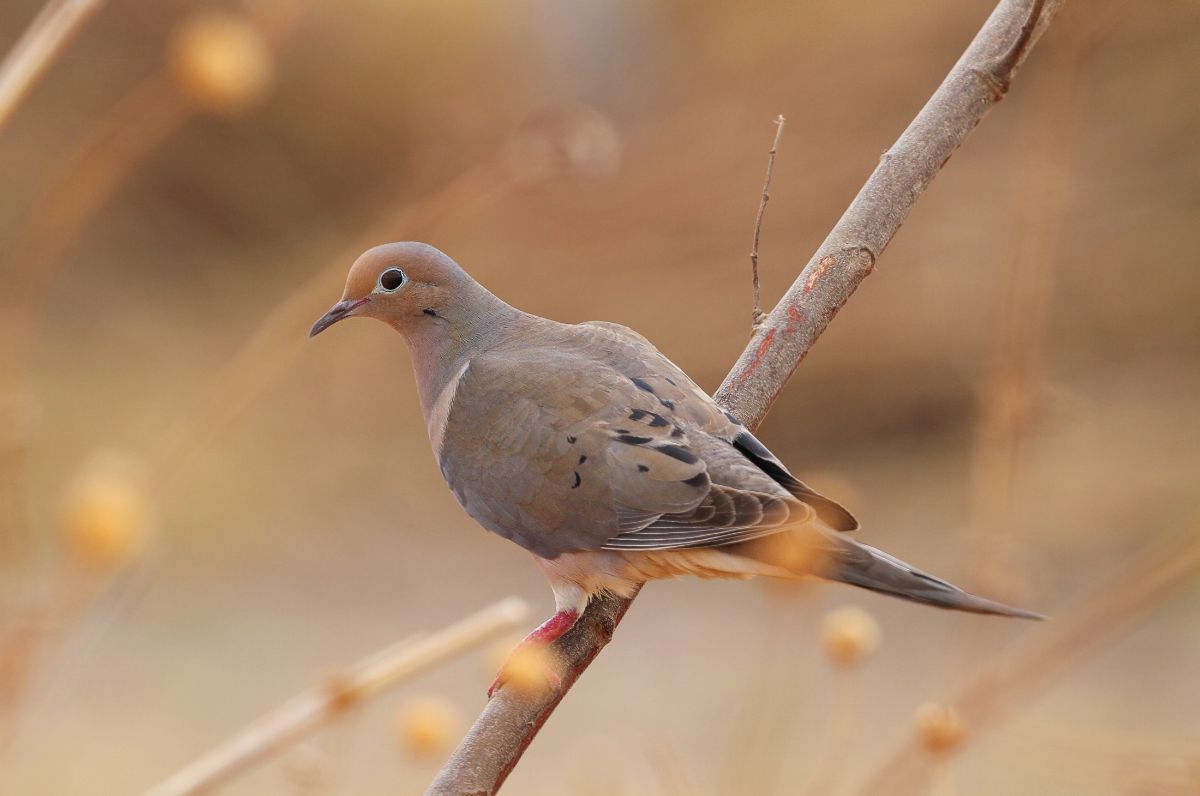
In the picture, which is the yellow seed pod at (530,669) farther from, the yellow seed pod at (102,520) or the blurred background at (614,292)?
the blurred background at (614,292)

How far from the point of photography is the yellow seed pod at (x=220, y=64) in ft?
1.84

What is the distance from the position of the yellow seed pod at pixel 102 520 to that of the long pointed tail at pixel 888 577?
0.59 metres

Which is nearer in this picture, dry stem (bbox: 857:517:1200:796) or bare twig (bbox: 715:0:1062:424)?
dry stem (bbox: 857:517:1200:796)

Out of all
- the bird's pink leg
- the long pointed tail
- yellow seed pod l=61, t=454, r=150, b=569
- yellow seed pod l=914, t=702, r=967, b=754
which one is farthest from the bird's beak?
yellow seed pod l=61, t=454, r=150, b=569

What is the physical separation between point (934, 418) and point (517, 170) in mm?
3794

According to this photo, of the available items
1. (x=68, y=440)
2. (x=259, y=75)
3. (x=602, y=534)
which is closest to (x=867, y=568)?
(x=602, y=534)

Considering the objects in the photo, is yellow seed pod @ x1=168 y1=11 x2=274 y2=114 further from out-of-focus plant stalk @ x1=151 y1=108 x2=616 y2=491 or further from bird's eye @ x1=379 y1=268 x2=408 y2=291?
bird's eye @ x1=379 y1=268 x2=408 y2=291

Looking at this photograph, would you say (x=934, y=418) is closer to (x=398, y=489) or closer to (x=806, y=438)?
(x=806, y=438)

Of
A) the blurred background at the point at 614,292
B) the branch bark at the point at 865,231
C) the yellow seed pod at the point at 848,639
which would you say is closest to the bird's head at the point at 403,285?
the branch bark at the point at 865,231

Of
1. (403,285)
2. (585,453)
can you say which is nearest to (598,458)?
(585,453)

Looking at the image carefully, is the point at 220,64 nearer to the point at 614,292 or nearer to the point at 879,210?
the point at 879,210

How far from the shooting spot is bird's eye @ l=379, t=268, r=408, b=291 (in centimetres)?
136

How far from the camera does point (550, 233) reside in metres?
4.43

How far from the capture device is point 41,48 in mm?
598
